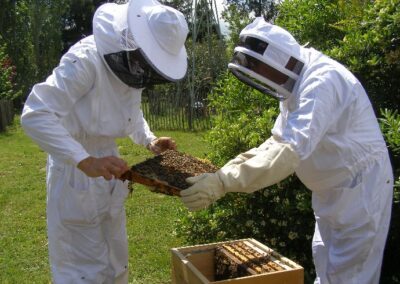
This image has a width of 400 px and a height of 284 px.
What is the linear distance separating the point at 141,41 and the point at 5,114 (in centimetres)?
1285

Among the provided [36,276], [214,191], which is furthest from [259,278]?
[36,276]

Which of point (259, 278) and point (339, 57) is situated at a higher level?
point (339, 57)

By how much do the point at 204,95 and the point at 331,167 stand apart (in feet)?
42.0

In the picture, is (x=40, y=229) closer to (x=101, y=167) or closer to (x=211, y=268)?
(x=211, y=268)

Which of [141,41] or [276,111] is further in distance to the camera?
[276,111]

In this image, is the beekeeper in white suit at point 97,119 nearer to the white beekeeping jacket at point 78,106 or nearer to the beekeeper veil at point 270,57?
the white beekeeping jacket at point 78,106

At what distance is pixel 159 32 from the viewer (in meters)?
2.62

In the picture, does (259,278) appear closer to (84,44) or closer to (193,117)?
(84,44)

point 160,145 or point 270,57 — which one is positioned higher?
point 270,57

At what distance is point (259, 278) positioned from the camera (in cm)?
244

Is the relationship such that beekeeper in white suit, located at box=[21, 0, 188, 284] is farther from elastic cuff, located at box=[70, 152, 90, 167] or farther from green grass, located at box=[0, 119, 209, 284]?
green grass, located at box=[0, 119, 209, 284]

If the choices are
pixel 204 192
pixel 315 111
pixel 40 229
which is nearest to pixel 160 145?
pixel 204 192

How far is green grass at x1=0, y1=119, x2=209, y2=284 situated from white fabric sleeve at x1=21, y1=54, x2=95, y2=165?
2.12 metres

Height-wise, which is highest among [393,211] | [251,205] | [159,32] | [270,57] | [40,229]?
[159,32]
